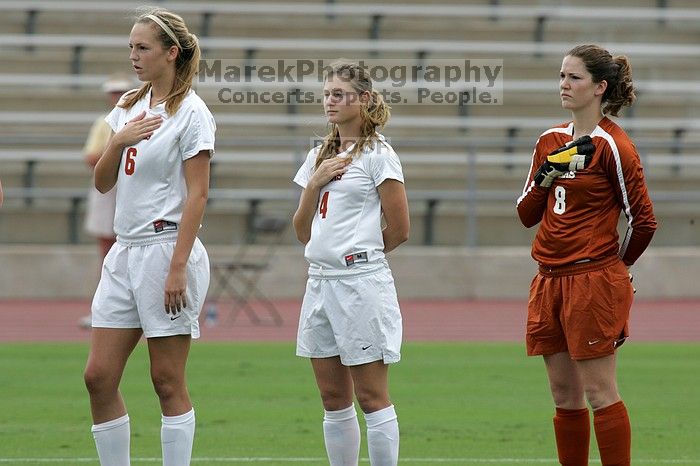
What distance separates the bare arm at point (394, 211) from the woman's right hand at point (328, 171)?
0.17m

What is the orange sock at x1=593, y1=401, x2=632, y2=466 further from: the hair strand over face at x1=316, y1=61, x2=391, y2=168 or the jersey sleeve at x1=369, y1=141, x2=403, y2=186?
the hair strand over face at x1=316, y1=61, x2=391, y2=168

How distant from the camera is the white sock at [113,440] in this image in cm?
519

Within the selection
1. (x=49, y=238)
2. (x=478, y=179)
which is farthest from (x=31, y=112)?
(x=478, y=179)

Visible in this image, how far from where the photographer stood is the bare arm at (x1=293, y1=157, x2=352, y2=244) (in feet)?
17.4

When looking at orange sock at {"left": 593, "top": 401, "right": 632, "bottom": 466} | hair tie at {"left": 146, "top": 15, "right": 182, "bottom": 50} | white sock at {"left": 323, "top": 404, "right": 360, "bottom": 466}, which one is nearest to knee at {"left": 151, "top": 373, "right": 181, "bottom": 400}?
white sock at {"left": 323, "top": 404, "right": 360, "bottom": 466}

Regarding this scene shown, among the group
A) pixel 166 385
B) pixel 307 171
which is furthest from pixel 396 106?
pixel 166 385

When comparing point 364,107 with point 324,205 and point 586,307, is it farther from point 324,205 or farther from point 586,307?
point 586,307

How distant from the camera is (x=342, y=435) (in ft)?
17.6

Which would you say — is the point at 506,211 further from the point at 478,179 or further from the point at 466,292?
the point at 466,292

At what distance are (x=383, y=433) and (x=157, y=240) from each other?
119 cm

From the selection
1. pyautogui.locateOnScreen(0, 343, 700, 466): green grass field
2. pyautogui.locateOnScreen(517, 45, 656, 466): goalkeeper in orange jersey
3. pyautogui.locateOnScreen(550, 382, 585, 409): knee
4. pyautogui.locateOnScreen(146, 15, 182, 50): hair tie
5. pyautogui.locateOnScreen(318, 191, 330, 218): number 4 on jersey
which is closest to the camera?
pyautogui.locateOnScreen(146, 15, 182, 50): hair tie

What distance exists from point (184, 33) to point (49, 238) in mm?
11988

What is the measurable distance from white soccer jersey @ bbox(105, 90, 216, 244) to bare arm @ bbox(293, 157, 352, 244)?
0.44 meters

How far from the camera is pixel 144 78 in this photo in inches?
203
